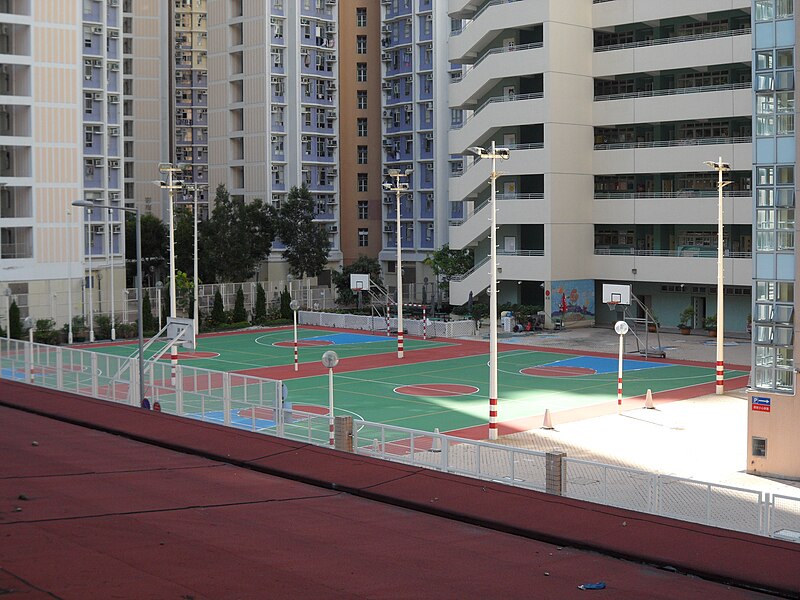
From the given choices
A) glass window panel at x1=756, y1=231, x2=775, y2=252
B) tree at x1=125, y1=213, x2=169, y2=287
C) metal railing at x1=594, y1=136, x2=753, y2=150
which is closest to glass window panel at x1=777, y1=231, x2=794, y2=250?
glass window panel at x1=756, y1=231, x2=775, y2=252

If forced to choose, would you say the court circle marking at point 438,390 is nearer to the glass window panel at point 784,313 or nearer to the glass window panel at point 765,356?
the glass window panel at point 765,356

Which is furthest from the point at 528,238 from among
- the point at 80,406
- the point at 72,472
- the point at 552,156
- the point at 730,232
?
the point at 72,472

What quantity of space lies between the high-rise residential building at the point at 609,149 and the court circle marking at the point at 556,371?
52.7 feet

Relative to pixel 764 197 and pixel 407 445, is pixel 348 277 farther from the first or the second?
pixel 764 197

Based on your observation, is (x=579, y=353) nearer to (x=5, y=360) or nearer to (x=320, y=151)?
(x=5, y=360)

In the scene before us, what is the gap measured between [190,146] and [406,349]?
63453 mm

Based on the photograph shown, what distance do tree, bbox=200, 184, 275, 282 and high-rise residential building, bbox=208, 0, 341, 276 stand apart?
806 centimetres

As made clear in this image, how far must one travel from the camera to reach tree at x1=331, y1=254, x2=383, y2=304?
8112 centimetres

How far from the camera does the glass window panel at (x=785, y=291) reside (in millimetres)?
30578

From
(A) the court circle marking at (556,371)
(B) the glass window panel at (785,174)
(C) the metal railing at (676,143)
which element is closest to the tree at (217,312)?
(C) the metal railing at (676,143)

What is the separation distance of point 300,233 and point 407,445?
5281 centimetres

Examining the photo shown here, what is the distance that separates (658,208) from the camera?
6688 cm

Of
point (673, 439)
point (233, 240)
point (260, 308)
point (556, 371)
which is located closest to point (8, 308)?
point (260, 308)

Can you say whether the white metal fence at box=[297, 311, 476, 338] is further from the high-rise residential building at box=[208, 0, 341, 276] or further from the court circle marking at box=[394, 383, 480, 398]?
the high-rise residential building at box=[208, 0, 341, 276]
